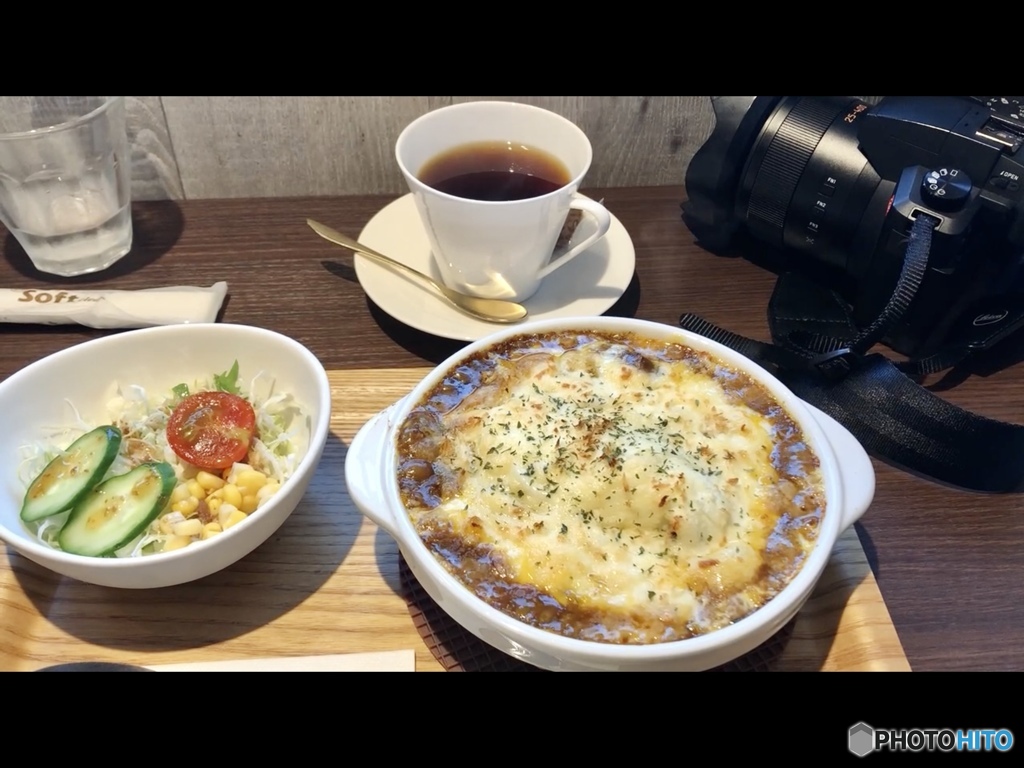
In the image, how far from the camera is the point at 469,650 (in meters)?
1.06

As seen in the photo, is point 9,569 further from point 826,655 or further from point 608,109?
point 608,109

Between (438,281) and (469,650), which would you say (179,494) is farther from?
(438,281)

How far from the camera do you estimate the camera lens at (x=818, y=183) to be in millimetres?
1526

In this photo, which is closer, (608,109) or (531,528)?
(531,528)

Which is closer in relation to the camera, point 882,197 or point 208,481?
point 208,481

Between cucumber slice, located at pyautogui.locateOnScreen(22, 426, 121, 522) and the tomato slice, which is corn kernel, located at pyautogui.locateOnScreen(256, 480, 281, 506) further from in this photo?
cucumber slice, located at pyautogui.locateOnScreen(22, 426, 121, 522)

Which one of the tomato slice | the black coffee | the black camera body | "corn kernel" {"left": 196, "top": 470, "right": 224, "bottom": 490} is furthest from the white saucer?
"corn kernel" {"left": 196, "top": 470, "right": 224, "bottom": 490}

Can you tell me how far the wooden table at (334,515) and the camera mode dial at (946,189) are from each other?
0.40 meters

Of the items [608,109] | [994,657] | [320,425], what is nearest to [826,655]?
[994,657]

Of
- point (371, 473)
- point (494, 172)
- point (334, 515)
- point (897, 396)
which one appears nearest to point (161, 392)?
point (334, 515)

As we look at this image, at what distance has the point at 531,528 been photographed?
3.36 ft

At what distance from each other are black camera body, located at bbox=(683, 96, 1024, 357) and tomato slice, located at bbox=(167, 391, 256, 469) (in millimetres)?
1099

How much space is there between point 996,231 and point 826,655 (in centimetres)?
80

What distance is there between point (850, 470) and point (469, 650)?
584mm
